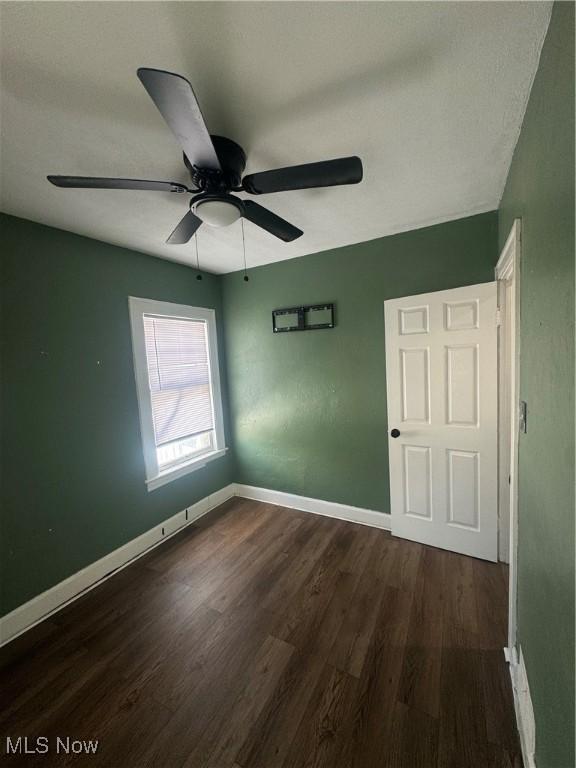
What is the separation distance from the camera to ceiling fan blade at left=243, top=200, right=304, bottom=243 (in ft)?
4.39

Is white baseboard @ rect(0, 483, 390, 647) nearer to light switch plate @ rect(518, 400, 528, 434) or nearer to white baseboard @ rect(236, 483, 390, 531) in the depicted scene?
white baseboard @ rect(236, 483, 390, 531)

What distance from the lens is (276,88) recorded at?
3.33 feet

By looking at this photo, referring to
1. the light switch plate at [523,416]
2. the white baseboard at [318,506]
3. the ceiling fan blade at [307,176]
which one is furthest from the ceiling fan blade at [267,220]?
the white baseboard at [318,506]

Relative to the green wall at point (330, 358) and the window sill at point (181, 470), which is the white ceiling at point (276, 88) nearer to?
the green wall at point (330, 358)

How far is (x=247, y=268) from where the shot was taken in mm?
2982

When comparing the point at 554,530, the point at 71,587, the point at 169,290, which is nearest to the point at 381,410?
the point at 554,530

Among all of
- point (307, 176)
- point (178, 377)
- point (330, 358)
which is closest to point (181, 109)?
point (307, 176)

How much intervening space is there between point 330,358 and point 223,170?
5.68 feet

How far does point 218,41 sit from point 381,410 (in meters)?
2.28

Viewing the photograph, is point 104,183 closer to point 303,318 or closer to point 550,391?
point 550,391

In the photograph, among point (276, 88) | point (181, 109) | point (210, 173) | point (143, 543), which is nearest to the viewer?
point (181, 109)

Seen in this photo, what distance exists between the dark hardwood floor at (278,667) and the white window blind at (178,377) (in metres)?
1.14

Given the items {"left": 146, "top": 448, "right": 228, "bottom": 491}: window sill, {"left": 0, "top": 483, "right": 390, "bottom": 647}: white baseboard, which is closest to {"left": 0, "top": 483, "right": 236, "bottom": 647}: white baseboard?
{"left": 0, "top": 483, "right": 390, "bottom": 647}: white baseboard

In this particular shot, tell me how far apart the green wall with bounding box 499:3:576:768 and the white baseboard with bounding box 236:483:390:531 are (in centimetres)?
142
